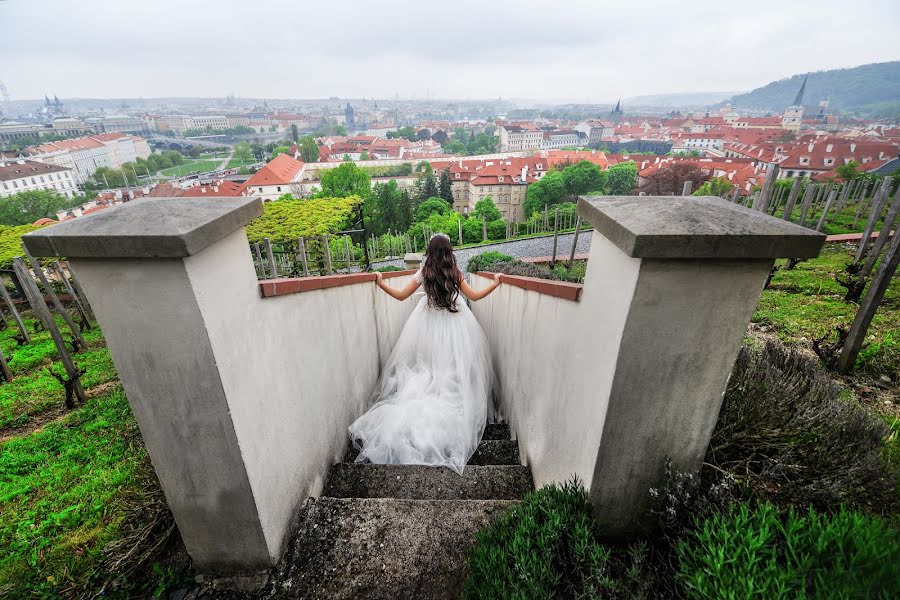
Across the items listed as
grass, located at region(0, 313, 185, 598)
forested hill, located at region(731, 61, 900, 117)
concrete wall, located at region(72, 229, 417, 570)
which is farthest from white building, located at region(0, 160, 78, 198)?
forested hill, located at region(731, 61, 900, 117)

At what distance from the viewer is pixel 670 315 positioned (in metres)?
1.51

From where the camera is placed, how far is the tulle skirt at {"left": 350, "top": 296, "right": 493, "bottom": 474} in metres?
3.43

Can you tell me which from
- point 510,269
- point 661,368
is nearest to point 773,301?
point 510,269

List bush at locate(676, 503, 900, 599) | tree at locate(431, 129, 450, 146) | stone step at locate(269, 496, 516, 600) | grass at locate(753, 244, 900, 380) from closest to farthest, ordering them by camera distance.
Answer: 1. bush at locate(676, 503, 900, 599)
2. stone step at locate(269, 496, 516, 600)
3. grass at locate(753, 244, 900, 380)
4. tree at locate(431, 129, 450, 146)

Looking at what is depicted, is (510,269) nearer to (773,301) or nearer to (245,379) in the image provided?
(773,301)

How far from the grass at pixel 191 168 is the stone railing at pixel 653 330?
104544 mm

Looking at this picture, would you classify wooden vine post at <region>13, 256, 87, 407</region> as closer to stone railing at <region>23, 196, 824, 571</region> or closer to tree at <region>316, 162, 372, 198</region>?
stone railing at <region>23, 196, 824, 571</region>

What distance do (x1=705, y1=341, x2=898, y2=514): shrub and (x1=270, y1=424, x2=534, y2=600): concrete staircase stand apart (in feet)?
4.46

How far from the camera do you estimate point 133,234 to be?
4.80 ft

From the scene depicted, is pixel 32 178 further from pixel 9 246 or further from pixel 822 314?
pixel 822 314

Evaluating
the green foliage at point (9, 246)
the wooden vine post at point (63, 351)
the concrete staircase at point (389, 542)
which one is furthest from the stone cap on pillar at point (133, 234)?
the green foliage at point (9, 246)

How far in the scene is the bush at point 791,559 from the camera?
1.09 meters

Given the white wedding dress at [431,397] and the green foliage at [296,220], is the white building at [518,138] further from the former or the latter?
the white wedding dress at [431,397]

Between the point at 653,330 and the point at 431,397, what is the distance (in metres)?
2.70
